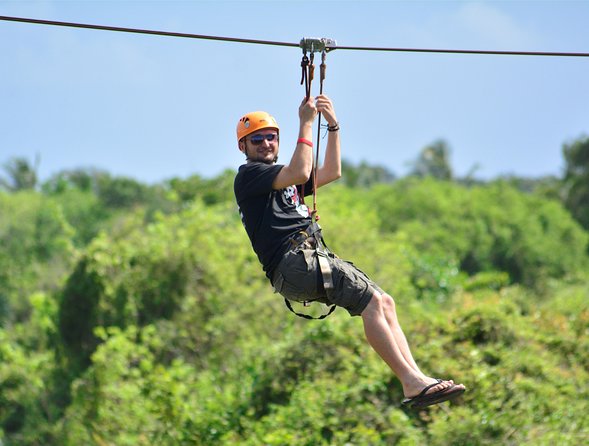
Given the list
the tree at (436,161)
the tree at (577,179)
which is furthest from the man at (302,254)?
the tree at (436,161)

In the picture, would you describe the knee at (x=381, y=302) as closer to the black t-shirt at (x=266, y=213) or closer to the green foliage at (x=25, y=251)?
the black t-shirt at (x=266, y=213)

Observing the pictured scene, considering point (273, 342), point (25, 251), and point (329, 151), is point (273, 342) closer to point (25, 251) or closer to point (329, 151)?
point (329, 151)

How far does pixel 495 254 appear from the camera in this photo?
47.0 meters

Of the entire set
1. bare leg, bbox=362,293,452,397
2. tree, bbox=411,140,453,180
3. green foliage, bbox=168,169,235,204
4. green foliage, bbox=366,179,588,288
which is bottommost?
bare leg, bbox=362,293,452,397

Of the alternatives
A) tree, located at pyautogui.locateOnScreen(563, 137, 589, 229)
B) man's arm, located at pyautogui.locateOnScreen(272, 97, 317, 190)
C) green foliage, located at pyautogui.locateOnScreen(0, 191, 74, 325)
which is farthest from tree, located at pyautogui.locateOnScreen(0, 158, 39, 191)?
man's arm, located at pyautogui.locateOnScreen(272, 97, 317, 190)

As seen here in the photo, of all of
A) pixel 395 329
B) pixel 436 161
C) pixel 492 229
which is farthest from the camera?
pixel 436 161

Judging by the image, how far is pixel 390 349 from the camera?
6.91 metres

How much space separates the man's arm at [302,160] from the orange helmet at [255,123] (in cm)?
27

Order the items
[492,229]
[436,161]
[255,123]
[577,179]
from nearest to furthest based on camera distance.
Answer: [255,123] → [577,179] → [492,229] → [436,161]

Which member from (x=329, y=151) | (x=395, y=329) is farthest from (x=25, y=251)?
(x=395, y=329)

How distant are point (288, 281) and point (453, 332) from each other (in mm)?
9224

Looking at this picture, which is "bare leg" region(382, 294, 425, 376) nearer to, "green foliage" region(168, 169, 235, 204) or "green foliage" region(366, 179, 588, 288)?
"green foliage" region(168, 169, 235, 204)

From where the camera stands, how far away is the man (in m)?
6.88

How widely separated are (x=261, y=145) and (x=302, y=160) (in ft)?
1.86
